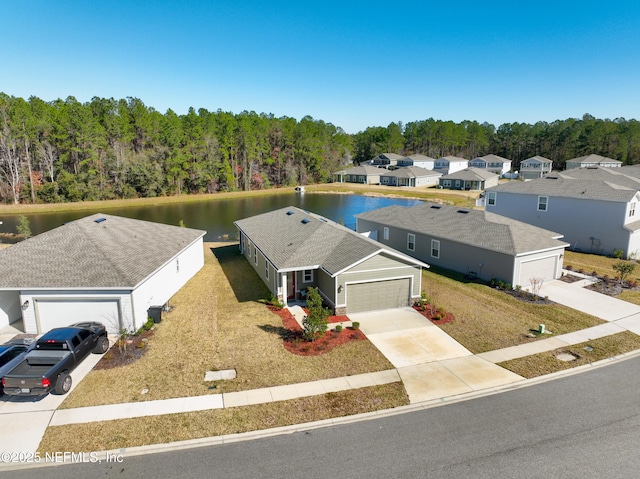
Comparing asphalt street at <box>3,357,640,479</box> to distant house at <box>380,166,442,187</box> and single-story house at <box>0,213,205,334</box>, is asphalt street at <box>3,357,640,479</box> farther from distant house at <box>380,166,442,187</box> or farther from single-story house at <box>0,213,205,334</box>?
distant house at <box>380,166,442,187</box>

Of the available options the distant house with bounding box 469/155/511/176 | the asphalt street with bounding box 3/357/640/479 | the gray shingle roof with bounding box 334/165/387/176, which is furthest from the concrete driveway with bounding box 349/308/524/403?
the distant house with bounding box 469/155/511/176

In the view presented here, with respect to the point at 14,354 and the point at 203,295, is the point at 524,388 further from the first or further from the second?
the point at 14,354

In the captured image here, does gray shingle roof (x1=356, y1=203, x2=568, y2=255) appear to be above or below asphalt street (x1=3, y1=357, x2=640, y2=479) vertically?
above

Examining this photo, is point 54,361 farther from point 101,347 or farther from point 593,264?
point 593,264

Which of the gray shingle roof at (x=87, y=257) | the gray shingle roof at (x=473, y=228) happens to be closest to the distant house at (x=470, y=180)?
the gray shingle roof at (x=473, y=228)

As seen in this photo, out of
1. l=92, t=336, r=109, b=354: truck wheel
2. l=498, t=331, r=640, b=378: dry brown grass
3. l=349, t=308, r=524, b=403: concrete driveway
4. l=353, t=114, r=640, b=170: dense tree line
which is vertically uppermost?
l=353, t=114, r=640, b=170: dense tree line

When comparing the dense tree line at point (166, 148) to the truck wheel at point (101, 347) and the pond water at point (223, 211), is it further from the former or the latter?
the truck wheel at point (101, 347)
